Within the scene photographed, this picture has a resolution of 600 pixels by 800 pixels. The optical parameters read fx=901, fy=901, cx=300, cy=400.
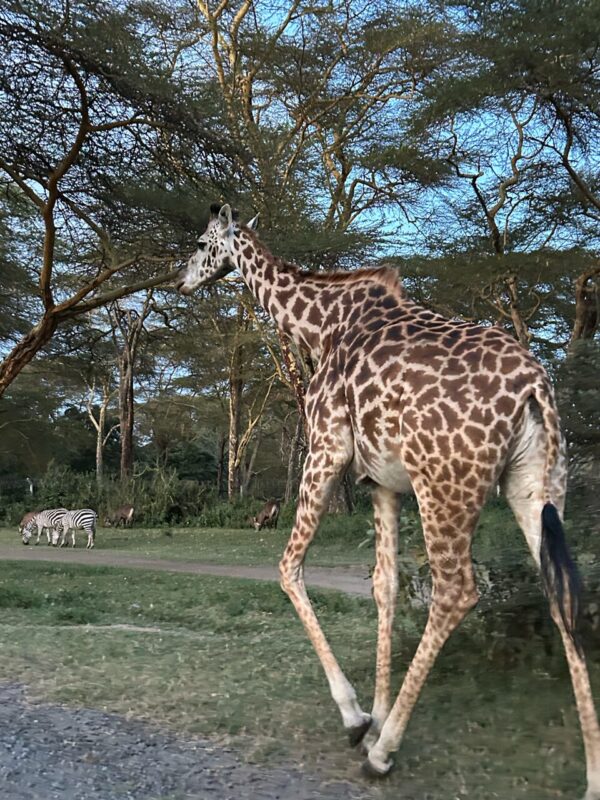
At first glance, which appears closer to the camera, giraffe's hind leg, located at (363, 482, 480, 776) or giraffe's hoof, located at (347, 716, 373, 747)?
giraffe's hind leg, located at (363, 482, 480, 776)

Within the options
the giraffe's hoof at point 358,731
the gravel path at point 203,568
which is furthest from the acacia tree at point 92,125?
the giraffe's hoof at point 358,731

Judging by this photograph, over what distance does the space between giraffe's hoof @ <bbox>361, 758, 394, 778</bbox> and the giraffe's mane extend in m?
2.04

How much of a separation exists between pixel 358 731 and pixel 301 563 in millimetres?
745

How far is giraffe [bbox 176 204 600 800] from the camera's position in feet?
11.2

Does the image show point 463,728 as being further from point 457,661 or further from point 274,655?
point 274,655

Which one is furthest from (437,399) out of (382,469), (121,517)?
(121,517)

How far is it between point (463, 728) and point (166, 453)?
3653 cm

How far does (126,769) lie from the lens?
11.7ft

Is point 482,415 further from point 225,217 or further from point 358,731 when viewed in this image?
point 225,217

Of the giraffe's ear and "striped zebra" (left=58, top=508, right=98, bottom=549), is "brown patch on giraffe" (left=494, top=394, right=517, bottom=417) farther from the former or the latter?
"striped zebra" (left=58, top=508, right=98, bottom=549)

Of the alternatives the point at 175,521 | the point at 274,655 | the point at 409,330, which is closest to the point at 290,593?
the point at 409,330

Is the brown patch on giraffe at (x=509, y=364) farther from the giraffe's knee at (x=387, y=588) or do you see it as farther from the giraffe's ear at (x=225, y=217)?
the giraffe's ear at (x=225, y=217)

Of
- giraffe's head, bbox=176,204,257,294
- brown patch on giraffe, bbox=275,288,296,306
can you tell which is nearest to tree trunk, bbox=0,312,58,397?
giraffe's head, bbox=176,204,257,294

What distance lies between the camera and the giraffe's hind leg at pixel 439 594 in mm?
3465
